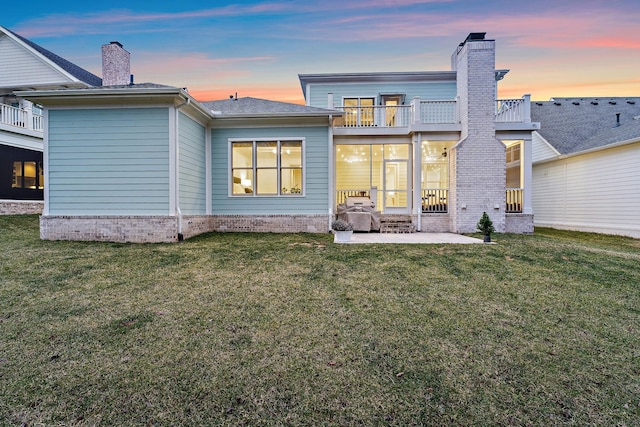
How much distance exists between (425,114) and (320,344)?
35.1ft

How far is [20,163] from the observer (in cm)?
1240

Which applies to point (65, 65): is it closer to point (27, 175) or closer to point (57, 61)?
point (57, 61)

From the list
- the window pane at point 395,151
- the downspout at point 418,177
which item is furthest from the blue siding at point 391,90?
the downspout at point 418,177

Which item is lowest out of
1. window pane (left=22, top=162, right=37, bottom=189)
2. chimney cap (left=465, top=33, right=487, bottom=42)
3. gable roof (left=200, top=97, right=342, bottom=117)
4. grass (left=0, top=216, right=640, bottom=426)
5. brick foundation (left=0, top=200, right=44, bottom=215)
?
grass (left=0, top=216, right=640, bottom=426)

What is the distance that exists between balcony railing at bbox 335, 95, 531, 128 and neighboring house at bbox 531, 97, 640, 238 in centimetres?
336

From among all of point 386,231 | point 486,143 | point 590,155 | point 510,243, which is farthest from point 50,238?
point 590,155

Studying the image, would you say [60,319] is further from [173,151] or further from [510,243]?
[510,243]

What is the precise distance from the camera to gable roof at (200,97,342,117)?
30.7 feet

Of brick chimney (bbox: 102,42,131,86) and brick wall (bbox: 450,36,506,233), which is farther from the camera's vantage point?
brick chimney (bbox: 102,42,131,86)

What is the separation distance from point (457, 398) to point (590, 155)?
13.7 m

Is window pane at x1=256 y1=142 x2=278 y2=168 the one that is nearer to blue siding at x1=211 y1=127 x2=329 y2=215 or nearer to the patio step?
blue siding at x1=211 y1=127 x2=329 y2=215

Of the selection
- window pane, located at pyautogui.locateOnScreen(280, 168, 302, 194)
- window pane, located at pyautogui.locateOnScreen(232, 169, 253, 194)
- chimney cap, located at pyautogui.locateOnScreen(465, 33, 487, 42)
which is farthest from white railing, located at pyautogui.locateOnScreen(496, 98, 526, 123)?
window pane, located at pyautogui.locateOnScreen(232, 169, 253, 194)

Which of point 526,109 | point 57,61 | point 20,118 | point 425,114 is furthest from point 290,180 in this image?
point 57,61

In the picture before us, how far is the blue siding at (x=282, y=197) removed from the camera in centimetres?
980
